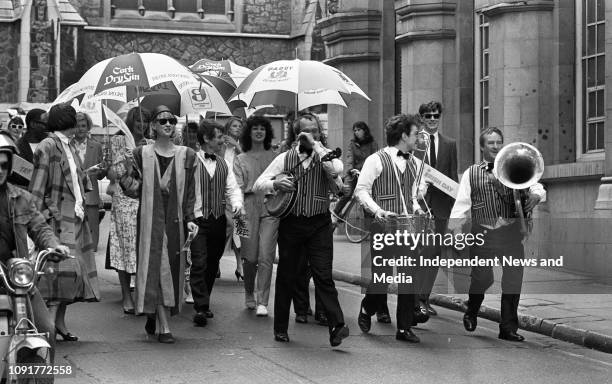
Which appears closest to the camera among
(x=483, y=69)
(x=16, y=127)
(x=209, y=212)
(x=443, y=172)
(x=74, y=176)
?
(x=74, y=176)

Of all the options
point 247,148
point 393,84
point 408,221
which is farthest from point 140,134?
point 393,84

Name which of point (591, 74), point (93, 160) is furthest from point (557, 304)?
point (591, 74)

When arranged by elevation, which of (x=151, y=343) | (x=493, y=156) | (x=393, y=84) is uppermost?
(x=393, y=84)

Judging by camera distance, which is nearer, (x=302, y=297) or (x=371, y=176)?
(x=371, y=176)

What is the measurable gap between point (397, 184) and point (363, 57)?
13499mm

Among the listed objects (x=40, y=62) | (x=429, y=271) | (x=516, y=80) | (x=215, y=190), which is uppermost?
(x=40, y=62)

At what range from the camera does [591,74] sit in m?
17.5

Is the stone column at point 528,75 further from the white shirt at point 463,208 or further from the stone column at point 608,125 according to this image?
the white shirt at point 463,208

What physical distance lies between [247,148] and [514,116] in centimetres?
598

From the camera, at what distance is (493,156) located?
11219mm

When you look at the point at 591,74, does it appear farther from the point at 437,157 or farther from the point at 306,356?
the point at 306,356

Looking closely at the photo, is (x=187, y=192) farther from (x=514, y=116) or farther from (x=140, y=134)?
(x=514, y=116)

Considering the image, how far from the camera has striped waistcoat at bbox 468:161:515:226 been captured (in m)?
11.0

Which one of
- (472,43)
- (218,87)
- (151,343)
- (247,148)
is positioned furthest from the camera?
(472,43)
